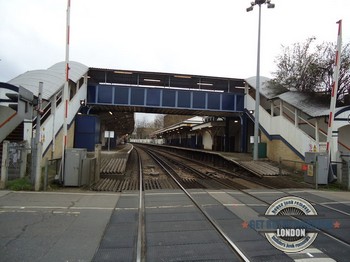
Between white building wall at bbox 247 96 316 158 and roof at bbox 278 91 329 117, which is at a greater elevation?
roof at bbox 278 91 329 117

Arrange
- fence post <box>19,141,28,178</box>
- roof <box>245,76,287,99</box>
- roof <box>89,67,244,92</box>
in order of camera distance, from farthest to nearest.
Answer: roof <box>89,67,244,92</box> → roof <box>245,76,287,99</box> → fence post <box>19,141,28,178</box>

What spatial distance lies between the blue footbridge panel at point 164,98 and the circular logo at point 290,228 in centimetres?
2213

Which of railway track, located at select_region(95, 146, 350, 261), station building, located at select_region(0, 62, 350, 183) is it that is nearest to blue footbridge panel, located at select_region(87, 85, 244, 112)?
station building, located at select_region(0, 62, 350, 183)

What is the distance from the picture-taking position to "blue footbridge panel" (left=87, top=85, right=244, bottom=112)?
2816 centimetres

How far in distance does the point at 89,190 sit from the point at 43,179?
1886mm

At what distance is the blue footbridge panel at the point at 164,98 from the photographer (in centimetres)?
2816

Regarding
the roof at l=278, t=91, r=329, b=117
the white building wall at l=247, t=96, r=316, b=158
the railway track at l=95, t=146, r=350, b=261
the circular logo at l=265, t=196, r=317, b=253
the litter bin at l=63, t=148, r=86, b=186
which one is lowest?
the railway track at l=95, t=146, r=350, b=261

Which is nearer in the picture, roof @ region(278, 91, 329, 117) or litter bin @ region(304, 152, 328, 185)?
litter bin @ region(304, 152, 328, 185)

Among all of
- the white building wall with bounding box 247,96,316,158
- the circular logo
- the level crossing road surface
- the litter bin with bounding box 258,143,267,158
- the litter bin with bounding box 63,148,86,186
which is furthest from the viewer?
the litter bin with bounding box 258,143,267,158

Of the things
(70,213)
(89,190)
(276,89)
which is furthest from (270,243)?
(276,89)

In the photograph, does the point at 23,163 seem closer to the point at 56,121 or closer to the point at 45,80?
the point at 56,121

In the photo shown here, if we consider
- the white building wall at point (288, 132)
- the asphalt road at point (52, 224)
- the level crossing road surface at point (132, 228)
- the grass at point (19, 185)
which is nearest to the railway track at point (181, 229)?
the level crossing road surface at point (132, 228)

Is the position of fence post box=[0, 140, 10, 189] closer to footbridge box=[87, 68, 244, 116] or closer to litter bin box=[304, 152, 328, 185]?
litter bin box=[304, 152, 328, 185]

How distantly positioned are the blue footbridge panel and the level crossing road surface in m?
19.1
